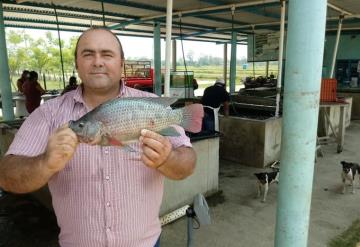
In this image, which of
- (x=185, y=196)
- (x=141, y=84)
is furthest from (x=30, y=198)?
(x=141, y=84)

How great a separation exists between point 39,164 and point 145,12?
11.1 m

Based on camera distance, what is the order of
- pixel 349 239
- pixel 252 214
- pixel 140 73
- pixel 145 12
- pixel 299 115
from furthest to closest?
pixel 140 73 → pixel 145 12 → pixel 252 214 → pixel 349 239 → pixel 299 115

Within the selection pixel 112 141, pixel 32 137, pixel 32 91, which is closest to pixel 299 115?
pixel 112 141

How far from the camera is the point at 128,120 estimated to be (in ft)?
5.30

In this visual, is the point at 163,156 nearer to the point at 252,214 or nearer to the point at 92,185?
the point at 92,185

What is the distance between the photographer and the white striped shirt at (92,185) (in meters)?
1.81

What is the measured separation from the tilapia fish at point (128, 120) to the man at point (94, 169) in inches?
6.2

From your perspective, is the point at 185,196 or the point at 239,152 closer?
the point at 185,196

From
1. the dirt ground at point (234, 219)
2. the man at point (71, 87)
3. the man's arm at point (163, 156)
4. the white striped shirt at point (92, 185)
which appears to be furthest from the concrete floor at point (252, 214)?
Answer: the man at point (71, 87)

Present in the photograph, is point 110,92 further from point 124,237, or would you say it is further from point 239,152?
point 239,152

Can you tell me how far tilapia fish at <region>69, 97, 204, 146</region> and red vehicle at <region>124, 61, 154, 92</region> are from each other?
19.1 metres

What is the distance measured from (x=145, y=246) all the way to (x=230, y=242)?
2.90 meters

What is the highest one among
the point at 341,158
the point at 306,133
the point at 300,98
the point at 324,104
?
the point at 300,98

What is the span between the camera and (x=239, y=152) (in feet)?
27.8
